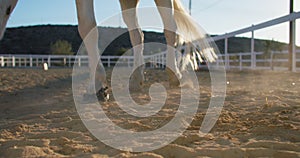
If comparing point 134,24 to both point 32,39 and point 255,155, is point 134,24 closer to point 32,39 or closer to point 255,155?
point 255,155

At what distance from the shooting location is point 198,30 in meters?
4.83

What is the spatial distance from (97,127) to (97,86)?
3.34 feet

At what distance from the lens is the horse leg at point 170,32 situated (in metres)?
4.20

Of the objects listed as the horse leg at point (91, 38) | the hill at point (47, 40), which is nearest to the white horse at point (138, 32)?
the horse leg at point (91, 38)

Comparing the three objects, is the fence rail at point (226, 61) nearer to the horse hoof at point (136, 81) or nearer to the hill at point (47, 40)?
the horse hoof at point (136, 81)

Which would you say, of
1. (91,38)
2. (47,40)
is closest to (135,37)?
(91,38)

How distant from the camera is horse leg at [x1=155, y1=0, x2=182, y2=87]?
4.20m

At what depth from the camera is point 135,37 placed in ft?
13.9

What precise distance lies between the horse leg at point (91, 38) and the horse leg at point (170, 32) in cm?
130

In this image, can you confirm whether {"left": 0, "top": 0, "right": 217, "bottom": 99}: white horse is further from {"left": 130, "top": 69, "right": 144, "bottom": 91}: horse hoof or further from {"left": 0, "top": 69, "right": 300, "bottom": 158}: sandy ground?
{"left": 0, "top": 69, "right": 300, "bottom": 158}: sandy ground

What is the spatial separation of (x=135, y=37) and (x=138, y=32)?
94 millimetres

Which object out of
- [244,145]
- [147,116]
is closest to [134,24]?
[147,116]

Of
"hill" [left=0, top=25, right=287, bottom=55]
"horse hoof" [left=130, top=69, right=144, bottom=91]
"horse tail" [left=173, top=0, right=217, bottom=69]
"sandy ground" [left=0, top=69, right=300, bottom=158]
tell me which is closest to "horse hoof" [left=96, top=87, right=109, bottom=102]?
"sandy ground" [left=0, top=69, right=300, bottom=158]

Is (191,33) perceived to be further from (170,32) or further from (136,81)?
(136,81)
